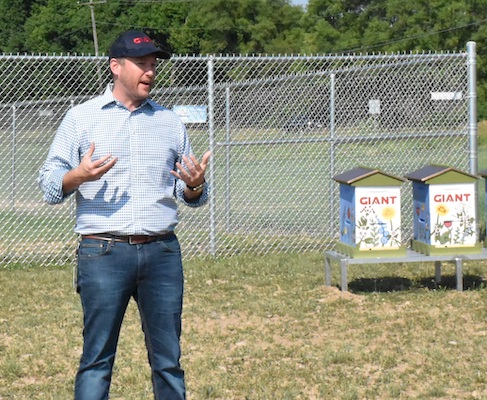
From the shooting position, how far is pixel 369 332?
7.75m

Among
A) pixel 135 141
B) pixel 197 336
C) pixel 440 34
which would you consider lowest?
pixel 197 336

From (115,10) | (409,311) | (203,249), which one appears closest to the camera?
(409,311)

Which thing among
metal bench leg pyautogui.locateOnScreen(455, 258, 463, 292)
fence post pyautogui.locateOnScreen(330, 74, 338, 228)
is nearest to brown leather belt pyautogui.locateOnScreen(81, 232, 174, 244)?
metal bench leg pyautogui.locateOnScreen(455, 258, 463, 292)

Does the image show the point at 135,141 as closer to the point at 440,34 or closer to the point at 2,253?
the point at 2,253

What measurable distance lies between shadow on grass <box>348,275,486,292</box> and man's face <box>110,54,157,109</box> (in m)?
4.87

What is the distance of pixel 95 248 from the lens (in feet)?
15.8

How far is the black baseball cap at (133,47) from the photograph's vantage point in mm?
4805

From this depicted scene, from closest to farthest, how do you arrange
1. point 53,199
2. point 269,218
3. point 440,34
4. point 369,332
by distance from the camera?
point 53,199
point 369,332
point 269,218
point 440,34

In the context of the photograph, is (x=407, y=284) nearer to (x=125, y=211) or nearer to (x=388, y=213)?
(x=388, y=213)

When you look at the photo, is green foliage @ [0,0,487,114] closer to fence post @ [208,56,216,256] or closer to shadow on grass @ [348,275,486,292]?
fence post @ [208,56,216,256]

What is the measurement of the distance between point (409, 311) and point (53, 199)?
170 inches

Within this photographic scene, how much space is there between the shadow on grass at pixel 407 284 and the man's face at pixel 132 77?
4.87 m

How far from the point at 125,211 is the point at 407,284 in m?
5.31

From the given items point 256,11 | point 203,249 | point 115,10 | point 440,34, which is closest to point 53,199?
point 203,249
